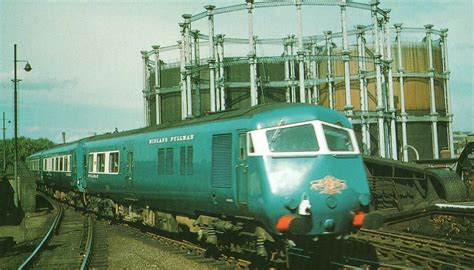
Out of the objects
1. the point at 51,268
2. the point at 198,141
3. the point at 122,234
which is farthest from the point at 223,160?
the point at 122,234

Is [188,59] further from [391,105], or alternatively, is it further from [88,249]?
[88,249]

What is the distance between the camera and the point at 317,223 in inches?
371

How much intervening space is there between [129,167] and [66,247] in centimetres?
332

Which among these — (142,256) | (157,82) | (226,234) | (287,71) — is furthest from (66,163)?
(287,71)

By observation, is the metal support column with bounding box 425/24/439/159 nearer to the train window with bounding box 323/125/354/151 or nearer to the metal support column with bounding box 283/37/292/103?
the metal support column with bounding box 283/37/292/103

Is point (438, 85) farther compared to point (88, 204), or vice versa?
point (438, 85)

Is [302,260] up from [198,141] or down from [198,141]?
down

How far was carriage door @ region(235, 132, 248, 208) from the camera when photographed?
10.3 meters

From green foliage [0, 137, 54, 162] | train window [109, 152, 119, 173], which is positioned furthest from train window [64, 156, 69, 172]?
green foliage [0, 137, 54, 162]

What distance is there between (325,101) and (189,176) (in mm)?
36108

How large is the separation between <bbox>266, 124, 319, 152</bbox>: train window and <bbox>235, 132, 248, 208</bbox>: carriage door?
0.73 m

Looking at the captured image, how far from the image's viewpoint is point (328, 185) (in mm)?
9641

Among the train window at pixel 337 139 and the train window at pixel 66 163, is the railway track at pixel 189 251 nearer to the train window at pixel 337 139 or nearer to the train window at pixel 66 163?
the train window at pixel 337 139

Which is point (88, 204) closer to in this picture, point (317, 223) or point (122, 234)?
point (122, 234)
